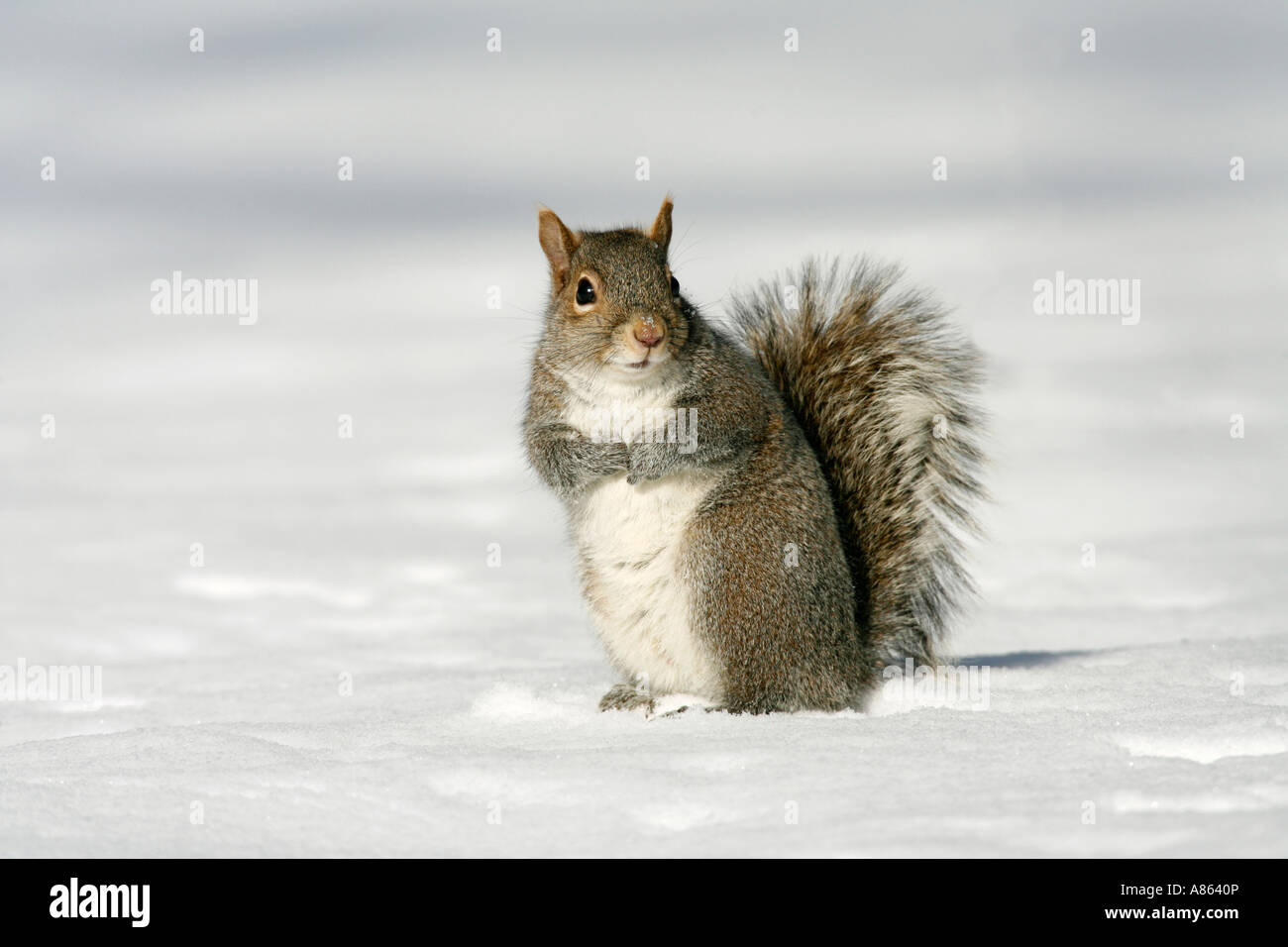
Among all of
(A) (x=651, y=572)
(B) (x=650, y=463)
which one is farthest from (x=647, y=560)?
(B) (x=650, y=463)

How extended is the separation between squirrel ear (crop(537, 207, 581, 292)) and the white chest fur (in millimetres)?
469

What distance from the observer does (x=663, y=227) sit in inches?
171

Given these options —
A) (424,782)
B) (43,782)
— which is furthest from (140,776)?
(424,782)

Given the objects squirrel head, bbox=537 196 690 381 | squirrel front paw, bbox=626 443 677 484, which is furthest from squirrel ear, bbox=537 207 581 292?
squirrel front paw, bbox=626 443 677 484

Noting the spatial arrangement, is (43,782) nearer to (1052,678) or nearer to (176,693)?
(176,693)

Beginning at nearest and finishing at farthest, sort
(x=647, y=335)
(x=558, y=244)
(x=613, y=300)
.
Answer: (x=647, y=335) < (x=613, y=300) < (x=558, y=244)

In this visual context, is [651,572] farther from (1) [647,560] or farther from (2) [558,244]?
(2) [558,244]

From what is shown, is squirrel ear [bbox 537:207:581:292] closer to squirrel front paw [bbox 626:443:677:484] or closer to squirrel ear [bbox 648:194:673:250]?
squirrel ear [bbox 648:194:673:250]

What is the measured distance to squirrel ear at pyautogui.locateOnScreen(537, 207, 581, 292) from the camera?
4293 millimetres

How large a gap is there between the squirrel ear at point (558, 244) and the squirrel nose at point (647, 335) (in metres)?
0.50

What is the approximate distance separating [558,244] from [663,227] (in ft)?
1.10

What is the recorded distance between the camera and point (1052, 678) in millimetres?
4434

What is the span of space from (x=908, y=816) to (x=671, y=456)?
1470 millimetres

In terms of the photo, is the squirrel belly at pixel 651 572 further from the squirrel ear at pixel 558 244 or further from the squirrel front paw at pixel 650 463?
the squirrel ear at pixel 558 244
